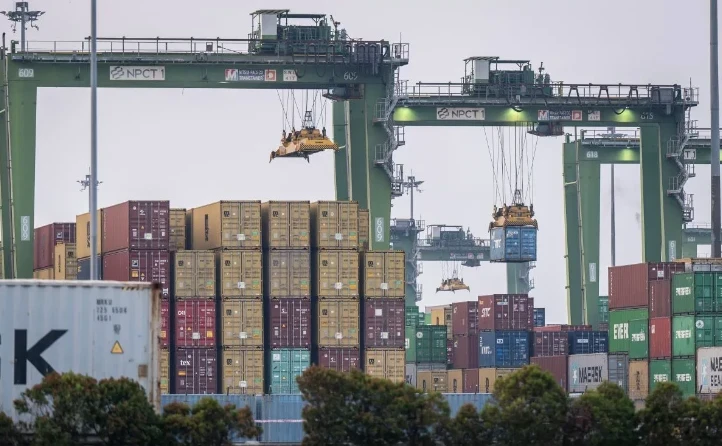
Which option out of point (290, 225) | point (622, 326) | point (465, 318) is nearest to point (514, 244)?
point (465, 318)

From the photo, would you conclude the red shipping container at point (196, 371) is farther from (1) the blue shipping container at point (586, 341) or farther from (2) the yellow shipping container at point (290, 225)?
(1) the blue shipping container at point (586, 341)

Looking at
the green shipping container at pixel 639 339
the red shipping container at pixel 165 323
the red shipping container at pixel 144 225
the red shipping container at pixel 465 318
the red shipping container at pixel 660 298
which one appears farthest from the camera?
the red shipping container at pixel 465 318

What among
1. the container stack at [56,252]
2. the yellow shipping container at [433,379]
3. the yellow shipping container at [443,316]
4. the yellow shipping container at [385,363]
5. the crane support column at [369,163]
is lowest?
the yellow shipping container at [433,379]

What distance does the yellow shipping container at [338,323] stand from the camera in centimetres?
6488

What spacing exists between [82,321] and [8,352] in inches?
66.0

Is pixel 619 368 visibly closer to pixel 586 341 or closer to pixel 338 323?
pixel 338 323

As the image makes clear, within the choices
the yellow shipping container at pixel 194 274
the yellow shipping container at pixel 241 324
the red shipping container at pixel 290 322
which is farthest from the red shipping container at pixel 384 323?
the yellow shipping container at pixel 194 274

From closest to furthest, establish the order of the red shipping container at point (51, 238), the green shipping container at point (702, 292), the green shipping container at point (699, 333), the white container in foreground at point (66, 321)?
the white container in foreground at point (66, 321) → the green shipping container at point (699, 333) → the green shipping container at point (702, 292) → the red shipping container at point (51, 238)

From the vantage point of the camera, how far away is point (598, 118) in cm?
7806

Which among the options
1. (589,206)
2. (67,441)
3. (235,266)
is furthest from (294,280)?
(589,206)

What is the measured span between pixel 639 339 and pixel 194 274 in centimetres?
1812

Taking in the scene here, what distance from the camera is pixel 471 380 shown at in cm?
9112

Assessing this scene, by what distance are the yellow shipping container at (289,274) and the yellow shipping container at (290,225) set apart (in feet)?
1.18

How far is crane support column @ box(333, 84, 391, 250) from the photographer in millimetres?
70938
